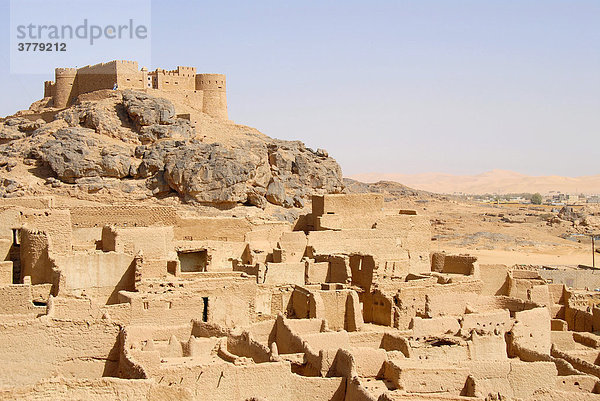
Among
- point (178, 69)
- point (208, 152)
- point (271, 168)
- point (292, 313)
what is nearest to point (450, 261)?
point (292, 313)

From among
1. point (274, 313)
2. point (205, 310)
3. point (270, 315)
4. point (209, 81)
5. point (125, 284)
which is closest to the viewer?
point (205, 310)

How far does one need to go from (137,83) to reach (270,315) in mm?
35064

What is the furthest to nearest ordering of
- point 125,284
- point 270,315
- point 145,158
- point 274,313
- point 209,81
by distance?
1. point 209,81
2. point 145,158
3. point 274,313
4. point 270,315
5. point 125,284

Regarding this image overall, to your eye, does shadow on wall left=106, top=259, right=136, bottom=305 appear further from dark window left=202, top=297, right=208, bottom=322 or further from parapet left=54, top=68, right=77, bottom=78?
parapet left=54, top=68, right=77, bottom=78

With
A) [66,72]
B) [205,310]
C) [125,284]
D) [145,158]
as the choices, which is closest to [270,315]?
[205,310]

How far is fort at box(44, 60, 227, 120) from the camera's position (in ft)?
163

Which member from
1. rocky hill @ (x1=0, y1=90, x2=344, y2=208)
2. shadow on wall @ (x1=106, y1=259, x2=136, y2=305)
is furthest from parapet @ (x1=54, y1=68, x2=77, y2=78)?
shadow on wall @ (x1=106, y1=259, x2=136, y2=305)

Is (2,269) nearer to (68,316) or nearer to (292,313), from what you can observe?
(68,316)

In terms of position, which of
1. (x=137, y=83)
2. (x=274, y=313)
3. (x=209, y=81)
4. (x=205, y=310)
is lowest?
(x=274, y=313)

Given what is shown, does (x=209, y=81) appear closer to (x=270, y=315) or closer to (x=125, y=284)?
(x=125, y=284)

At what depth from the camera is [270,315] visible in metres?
18.5

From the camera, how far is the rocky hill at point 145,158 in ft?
133

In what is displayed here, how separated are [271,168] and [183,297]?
104 feet

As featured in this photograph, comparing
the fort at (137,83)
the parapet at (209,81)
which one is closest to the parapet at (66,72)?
the fort at (137,83)
